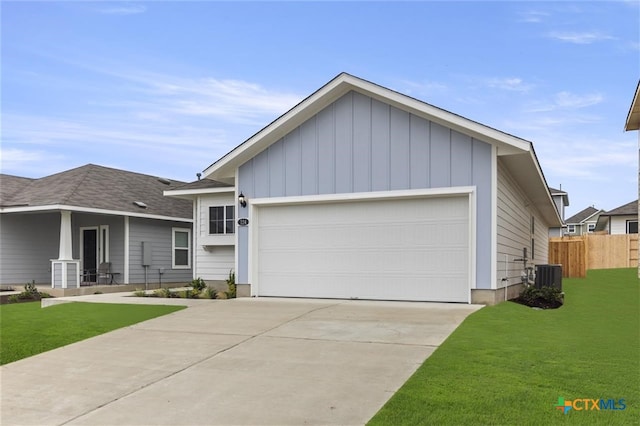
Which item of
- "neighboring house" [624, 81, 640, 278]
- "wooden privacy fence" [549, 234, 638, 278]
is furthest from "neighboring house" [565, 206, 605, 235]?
"neighboring house" [624, 81, 640, 278]

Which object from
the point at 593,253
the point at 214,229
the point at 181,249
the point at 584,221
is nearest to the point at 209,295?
the point at 214,229

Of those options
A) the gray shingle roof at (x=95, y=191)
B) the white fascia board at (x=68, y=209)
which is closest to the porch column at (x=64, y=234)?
the white fascia board at (x=68, y=209)

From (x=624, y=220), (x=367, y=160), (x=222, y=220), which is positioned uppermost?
(x=367, y=160)

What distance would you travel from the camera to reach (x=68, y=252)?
55.9 ft

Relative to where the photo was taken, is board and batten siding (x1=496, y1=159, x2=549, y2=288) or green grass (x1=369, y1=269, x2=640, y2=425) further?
board and batten siding (x1=496, y1=159, x2=549, y2=288)

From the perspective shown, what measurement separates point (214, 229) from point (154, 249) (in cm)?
504

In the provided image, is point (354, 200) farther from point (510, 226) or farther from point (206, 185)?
point (206, 185)

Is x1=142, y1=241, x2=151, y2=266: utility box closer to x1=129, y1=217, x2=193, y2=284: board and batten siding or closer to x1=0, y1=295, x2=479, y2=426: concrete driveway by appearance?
x1=129, y1=217, x2=193, y2=284: board and batten siding

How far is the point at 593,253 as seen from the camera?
29656 mm

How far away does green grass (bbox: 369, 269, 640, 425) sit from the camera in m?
4.36

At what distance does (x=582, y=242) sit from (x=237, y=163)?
18.4m

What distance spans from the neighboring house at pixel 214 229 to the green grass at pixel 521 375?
8.86 metres

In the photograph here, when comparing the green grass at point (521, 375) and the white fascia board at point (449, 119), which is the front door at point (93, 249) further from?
the green grass at point (521, 375)

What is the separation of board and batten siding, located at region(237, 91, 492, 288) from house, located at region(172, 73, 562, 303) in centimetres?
2
